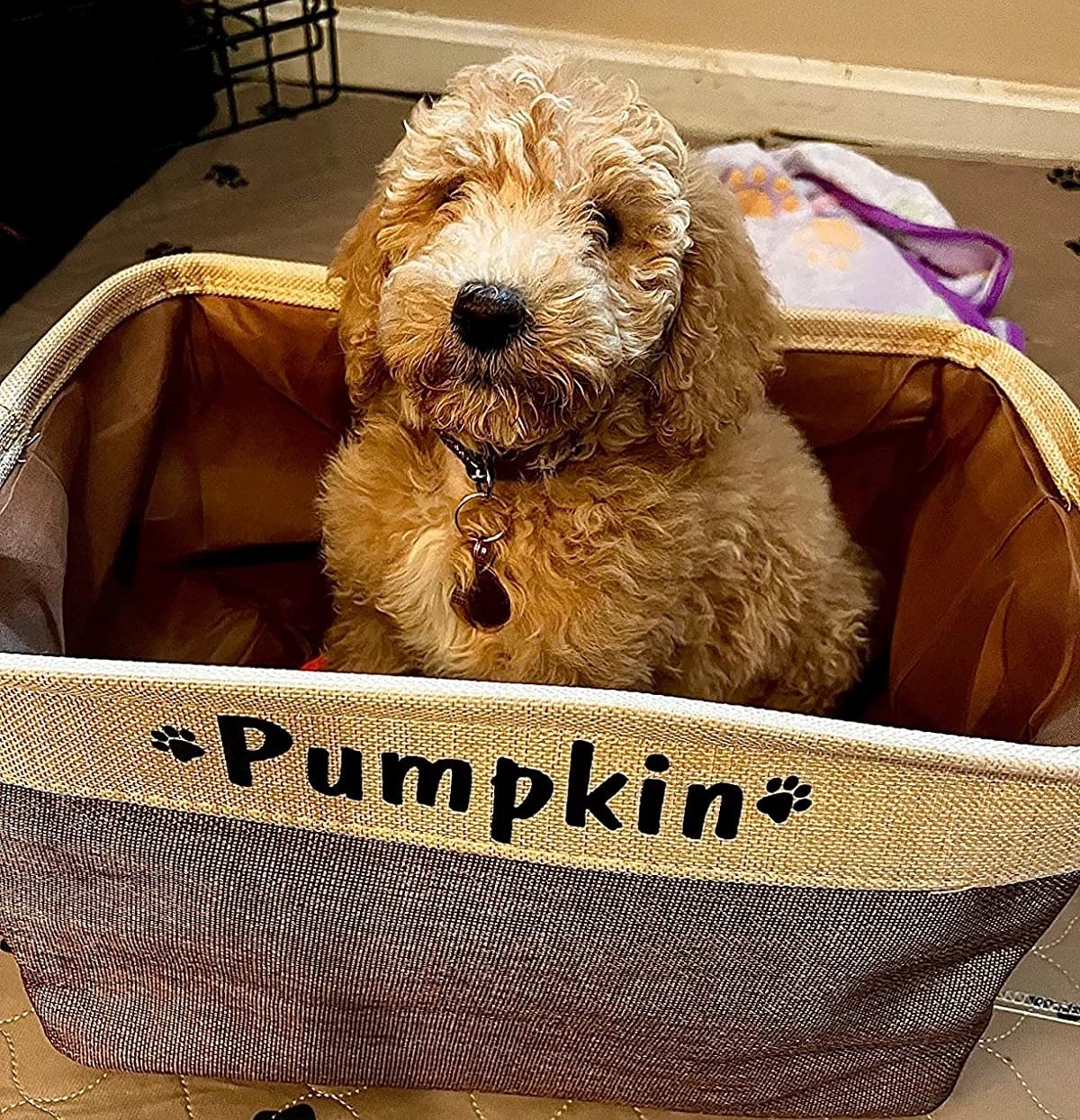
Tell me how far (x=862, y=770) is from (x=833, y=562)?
1.64 ft

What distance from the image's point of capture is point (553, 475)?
3.42 ft

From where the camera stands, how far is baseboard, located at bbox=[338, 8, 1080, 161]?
7.72ft

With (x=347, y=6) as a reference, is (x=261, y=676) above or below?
above

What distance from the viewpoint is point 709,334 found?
38.7 inches

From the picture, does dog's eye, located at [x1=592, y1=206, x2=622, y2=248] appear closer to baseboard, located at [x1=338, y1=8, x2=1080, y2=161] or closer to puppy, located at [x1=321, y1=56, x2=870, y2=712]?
puppy, located at [x1=321, y1=56, x2=870, y2=712]

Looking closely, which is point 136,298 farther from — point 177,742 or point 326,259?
point 326,259

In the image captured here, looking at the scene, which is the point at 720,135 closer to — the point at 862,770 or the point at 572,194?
the point at 572,194

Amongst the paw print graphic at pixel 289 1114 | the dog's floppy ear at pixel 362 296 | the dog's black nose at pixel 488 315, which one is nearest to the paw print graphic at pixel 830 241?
the dog's floppy ear at pixel 362 296

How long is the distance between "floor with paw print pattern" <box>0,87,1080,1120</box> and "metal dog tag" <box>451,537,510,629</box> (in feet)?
1.17

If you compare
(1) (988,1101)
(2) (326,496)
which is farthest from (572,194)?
(1) (988,1101)

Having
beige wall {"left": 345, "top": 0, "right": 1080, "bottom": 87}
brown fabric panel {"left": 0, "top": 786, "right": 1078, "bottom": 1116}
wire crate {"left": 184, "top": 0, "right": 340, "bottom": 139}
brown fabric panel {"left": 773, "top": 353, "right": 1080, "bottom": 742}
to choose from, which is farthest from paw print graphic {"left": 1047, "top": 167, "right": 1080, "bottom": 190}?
brown fabric panel {"left": 0, "top": 786, "right": 1078, "bottom": 1116}

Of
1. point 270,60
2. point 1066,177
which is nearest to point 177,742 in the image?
point 270,60

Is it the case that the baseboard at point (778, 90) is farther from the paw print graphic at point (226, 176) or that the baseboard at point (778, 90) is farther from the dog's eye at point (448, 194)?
the dog's eye at point (448, 194)

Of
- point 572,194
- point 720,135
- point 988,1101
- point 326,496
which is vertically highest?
point 572,194
